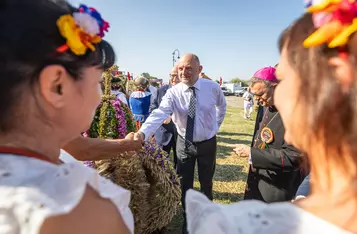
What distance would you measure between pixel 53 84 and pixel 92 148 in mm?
917

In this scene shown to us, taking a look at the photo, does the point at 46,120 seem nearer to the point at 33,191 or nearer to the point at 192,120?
the point at 33,191

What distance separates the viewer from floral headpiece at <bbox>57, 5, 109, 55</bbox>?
2.51 ft

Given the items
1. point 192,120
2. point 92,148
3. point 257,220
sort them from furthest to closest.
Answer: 1. point 192,120
2. point 92,148
3. point 257,220

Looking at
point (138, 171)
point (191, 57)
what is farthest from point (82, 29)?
point (191, 57)

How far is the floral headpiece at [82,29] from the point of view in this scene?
0.77 m

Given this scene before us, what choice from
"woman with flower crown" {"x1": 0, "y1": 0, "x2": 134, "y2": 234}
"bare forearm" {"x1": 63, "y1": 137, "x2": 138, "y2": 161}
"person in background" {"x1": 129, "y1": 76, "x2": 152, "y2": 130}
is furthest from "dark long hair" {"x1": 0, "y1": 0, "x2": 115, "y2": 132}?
"person in background" {"x1": 129, "y1": 76, "x2": 152, "y2": 130}

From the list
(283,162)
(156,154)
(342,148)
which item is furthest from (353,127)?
(156,154)

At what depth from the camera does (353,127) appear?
61 centimetres

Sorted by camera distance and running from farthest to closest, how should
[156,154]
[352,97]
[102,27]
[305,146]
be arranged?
[156,154] < [102,27] < [305,146] < [352,97]

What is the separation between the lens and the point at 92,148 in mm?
1626

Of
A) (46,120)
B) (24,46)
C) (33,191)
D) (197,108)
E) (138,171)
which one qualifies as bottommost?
(138,171)

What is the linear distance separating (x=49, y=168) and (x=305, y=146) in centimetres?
72

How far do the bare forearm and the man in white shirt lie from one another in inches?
71.3

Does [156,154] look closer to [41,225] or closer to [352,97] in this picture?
[41,225]
